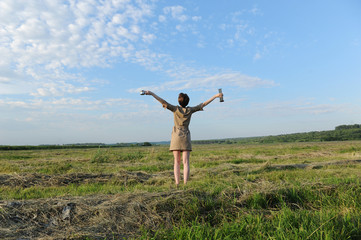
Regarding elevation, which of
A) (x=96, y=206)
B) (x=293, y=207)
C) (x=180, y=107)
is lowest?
(x=293, y=207)

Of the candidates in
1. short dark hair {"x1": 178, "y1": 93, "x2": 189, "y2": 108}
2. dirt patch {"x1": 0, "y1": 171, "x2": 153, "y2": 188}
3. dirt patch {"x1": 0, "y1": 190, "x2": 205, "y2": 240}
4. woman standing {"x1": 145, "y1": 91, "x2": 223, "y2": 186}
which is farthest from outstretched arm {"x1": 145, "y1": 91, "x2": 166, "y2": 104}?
dirt patch {"x1": 0, "y1": 171, "x2": 153, "y2": 188}

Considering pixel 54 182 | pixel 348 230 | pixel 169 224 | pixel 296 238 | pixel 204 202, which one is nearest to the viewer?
pixel 296 238

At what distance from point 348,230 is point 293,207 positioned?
119 centimetres

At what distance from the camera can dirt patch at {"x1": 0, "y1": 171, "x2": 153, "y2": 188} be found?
20.9 ft

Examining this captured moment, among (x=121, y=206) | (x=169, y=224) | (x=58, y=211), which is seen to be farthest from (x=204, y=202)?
(x=58, y=211)

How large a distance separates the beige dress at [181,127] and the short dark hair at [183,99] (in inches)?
5.4

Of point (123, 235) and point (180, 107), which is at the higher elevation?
point (180, 107)

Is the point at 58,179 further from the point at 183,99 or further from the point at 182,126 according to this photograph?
the point at 183,99

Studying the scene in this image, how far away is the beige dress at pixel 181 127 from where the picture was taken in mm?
5316

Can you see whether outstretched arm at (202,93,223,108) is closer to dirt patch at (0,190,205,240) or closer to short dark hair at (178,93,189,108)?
short dark hair at (178,93,189,108)

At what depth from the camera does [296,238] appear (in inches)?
95.0

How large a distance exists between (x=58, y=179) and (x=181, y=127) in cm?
402

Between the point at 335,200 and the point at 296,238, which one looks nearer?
the point at 296,238

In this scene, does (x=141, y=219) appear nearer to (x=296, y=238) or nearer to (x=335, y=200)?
(x=296, y=238)
